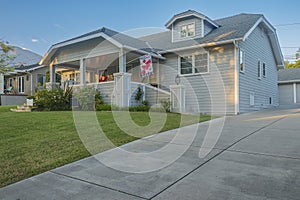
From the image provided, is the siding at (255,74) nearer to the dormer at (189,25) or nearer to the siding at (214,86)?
the siding at (214,86)

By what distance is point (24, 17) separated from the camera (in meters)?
15.6

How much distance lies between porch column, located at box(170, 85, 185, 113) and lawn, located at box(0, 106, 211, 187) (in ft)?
11.8

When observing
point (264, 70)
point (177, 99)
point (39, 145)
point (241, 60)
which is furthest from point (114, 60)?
point (39, 145)

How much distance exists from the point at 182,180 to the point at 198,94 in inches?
363

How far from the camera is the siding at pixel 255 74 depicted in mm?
11281

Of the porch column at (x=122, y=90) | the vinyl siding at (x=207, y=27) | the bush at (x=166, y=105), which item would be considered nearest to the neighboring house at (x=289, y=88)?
the vinyl siding at (x=207, y=27)

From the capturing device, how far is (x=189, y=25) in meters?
12.6

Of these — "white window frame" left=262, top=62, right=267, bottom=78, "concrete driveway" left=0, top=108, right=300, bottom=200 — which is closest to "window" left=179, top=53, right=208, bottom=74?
"white window frame" left=262, top=62, right=267, bottom=78

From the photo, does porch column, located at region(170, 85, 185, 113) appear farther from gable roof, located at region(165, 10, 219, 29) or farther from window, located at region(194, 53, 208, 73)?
gable roof, located at region(165, 10, 219, 29)

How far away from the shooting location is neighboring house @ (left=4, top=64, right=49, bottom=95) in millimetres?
19172

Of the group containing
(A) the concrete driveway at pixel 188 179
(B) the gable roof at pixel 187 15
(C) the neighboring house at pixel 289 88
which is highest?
(B) the gable roof at pixel 187 15

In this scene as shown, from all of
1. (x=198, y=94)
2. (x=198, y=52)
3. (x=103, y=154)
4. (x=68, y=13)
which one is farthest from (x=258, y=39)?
(x=103, y=154)

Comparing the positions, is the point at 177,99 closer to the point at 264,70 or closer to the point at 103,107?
the point at 103,107

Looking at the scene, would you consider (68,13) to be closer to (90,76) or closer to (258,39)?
(90,76)
